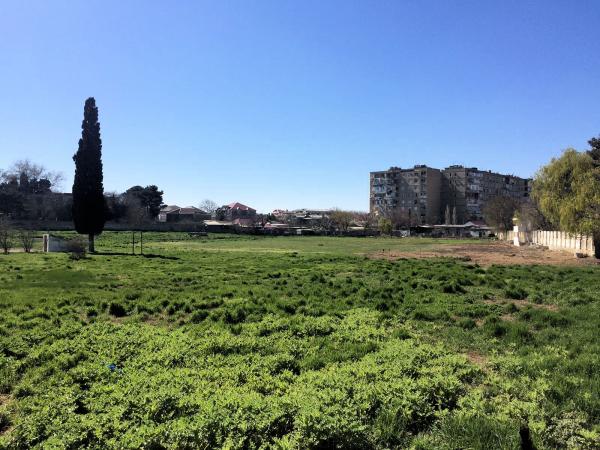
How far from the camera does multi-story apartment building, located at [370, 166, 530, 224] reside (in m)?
Answer: 151

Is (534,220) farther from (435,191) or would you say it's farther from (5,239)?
(435,191)

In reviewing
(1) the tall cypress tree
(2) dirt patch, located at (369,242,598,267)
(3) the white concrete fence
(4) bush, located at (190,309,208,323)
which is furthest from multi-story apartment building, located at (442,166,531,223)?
(4) bush, located at (190,309,208,323)

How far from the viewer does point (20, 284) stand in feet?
53.4

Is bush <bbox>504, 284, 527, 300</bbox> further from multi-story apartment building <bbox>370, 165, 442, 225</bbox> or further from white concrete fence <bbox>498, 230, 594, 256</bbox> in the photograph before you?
multi-story apartment building <bbox>370, 165, 442, 225</bbox>

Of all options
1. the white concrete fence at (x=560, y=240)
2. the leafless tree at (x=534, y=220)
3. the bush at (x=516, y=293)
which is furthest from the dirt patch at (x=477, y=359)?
the leafless tree at (x=534, y=220)

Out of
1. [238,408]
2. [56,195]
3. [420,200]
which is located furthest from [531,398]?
[420,200]

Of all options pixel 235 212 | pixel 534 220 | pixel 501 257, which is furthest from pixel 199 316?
pixel 235 212

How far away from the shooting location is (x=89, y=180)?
1526 inches

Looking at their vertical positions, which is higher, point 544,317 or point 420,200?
point 420,200

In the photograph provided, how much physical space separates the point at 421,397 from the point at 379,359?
1.58 m

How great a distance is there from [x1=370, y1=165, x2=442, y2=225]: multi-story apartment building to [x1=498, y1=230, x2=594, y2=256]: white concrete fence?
85.0 meters

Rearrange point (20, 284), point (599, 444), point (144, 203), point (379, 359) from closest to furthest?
→ point (599, 444)
point (379, 359)
point (20, 284)
point (144, 203)

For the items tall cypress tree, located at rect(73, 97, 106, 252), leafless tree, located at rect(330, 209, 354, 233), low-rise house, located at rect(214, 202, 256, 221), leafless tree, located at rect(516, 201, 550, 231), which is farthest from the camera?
low-rise house, located at rect(214, 202, 256, 221)

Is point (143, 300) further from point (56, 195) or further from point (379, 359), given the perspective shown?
point (56, 195)
